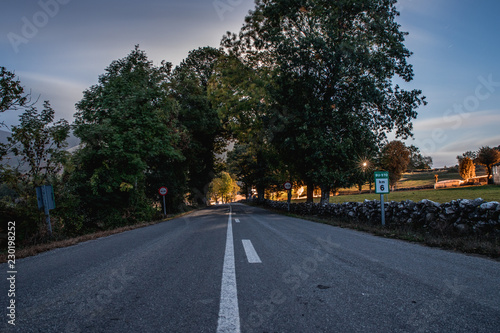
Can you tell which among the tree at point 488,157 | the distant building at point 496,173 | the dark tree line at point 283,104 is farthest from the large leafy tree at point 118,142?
the distant building at point 496,173

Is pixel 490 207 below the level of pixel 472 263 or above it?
above

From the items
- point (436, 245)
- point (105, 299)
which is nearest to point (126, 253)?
point (105, 299)

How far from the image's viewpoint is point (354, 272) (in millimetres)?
3557

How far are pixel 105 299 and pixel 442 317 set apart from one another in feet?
10.6

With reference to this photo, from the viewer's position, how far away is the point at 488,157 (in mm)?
47500

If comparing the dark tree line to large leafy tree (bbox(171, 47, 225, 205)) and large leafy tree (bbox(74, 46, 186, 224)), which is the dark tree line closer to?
large leafy tree (bbox(74, 46, 186, 224))

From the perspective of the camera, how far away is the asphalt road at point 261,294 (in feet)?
6.87

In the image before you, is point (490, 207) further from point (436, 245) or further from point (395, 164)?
point (395, 164)

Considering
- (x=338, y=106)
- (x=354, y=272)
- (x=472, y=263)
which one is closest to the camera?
(x=354, y=272)

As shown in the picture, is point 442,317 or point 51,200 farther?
point 51,200

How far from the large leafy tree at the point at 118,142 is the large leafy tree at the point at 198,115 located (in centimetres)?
803

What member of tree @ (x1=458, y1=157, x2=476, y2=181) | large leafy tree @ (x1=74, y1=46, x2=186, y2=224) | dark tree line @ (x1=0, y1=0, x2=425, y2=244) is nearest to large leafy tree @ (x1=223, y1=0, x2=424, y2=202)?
dark tree line @ (x1=0, y1=0, x2=425, y2=244)

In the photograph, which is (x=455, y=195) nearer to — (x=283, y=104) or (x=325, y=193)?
(x=325, y=193)

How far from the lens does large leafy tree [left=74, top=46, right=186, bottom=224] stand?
45.8 feet
